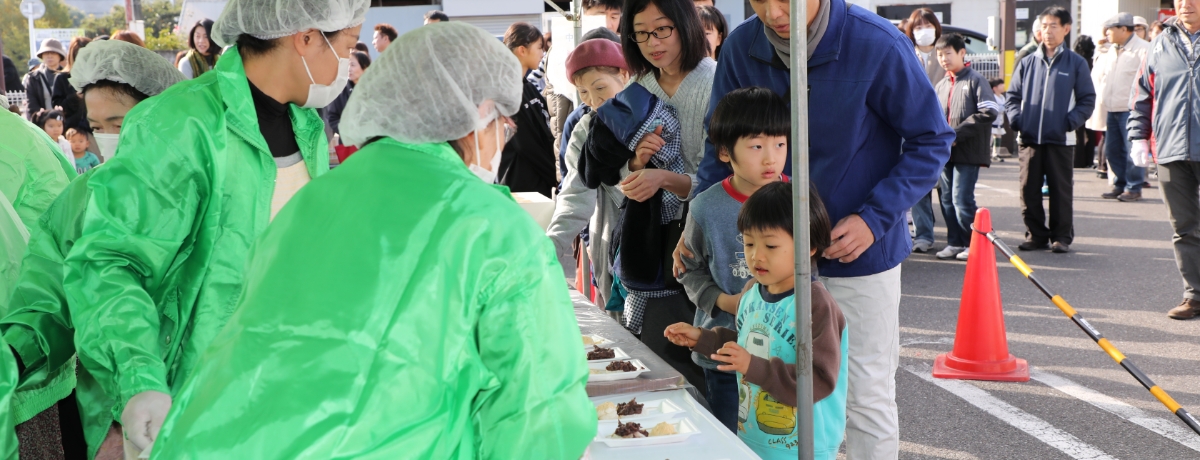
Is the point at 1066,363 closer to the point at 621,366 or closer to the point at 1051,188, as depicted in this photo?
the point at 1051,188

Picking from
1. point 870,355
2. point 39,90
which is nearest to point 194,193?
point 870,355

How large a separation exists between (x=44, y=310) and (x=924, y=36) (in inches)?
315

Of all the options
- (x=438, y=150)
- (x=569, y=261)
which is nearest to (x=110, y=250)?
(x=438, y=150)

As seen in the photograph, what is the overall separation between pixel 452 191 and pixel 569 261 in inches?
299

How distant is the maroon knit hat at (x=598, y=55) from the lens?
157 inches

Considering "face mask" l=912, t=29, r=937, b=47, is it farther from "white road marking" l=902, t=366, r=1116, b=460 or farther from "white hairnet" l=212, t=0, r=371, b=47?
"white hairnet" l=212, t=0, r=371, b=47

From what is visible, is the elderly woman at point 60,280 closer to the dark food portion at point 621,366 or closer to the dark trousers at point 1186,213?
the dark food portion at point 621,366

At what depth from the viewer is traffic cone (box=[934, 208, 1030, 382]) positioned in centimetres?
500

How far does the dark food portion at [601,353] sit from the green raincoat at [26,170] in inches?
63.6

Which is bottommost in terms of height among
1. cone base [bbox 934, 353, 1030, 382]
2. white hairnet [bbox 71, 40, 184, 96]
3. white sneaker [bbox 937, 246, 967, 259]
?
cone base [bbox 934, 353, 1030, 382]

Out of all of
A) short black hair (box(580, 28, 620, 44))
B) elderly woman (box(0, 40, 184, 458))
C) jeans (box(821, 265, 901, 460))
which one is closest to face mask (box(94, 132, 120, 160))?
elderly woman (box(0, 40, 184, 458))

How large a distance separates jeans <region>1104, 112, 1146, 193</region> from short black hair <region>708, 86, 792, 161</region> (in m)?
9.41

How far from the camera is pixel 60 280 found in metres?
2.20

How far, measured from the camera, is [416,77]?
158 cm
